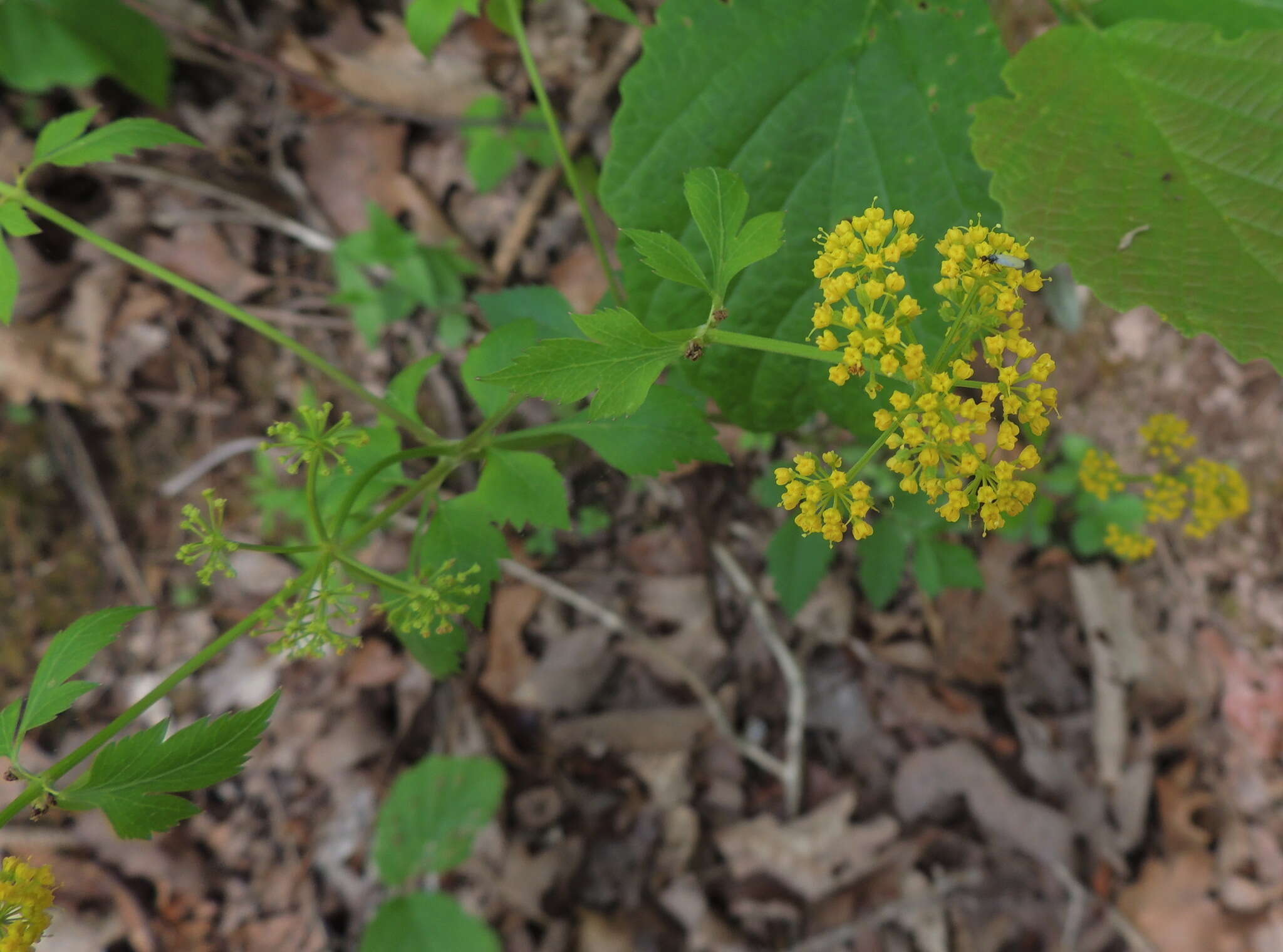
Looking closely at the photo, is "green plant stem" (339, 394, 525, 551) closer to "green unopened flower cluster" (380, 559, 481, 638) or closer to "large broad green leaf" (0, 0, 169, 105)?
"green unopened flower cluster" (380, 559, 481, 638)

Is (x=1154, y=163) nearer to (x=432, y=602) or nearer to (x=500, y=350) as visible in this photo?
(x=500, y=350)

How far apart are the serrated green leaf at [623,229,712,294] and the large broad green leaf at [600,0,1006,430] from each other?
434mm

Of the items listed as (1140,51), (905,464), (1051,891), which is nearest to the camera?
(905,464)

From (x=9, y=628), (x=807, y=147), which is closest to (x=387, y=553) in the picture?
(x=9, y=628)

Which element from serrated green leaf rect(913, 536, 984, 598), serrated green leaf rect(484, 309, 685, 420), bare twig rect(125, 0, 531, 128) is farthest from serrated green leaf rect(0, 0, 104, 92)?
serrated green leaf rect(913, 536, 984, 598)

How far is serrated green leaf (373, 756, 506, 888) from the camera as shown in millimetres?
3139

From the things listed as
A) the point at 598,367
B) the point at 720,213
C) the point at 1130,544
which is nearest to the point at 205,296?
the point at 598,367

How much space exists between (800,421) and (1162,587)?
275cm

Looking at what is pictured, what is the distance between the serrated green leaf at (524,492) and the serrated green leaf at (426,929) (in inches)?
85.3

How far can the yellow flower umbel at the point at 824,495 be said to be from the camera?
50.1 inches

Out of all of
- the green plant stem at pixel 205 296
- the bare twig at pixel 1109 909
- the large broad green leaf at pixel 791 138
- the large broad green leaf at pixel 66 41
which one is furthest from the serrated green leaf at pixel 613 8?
the bare twig at pixel 1109 909

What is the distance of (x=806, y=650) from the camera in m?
3.55

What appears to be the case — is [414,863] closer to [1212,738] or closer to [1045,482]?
[1045,482]

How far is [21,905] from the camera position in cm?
132
